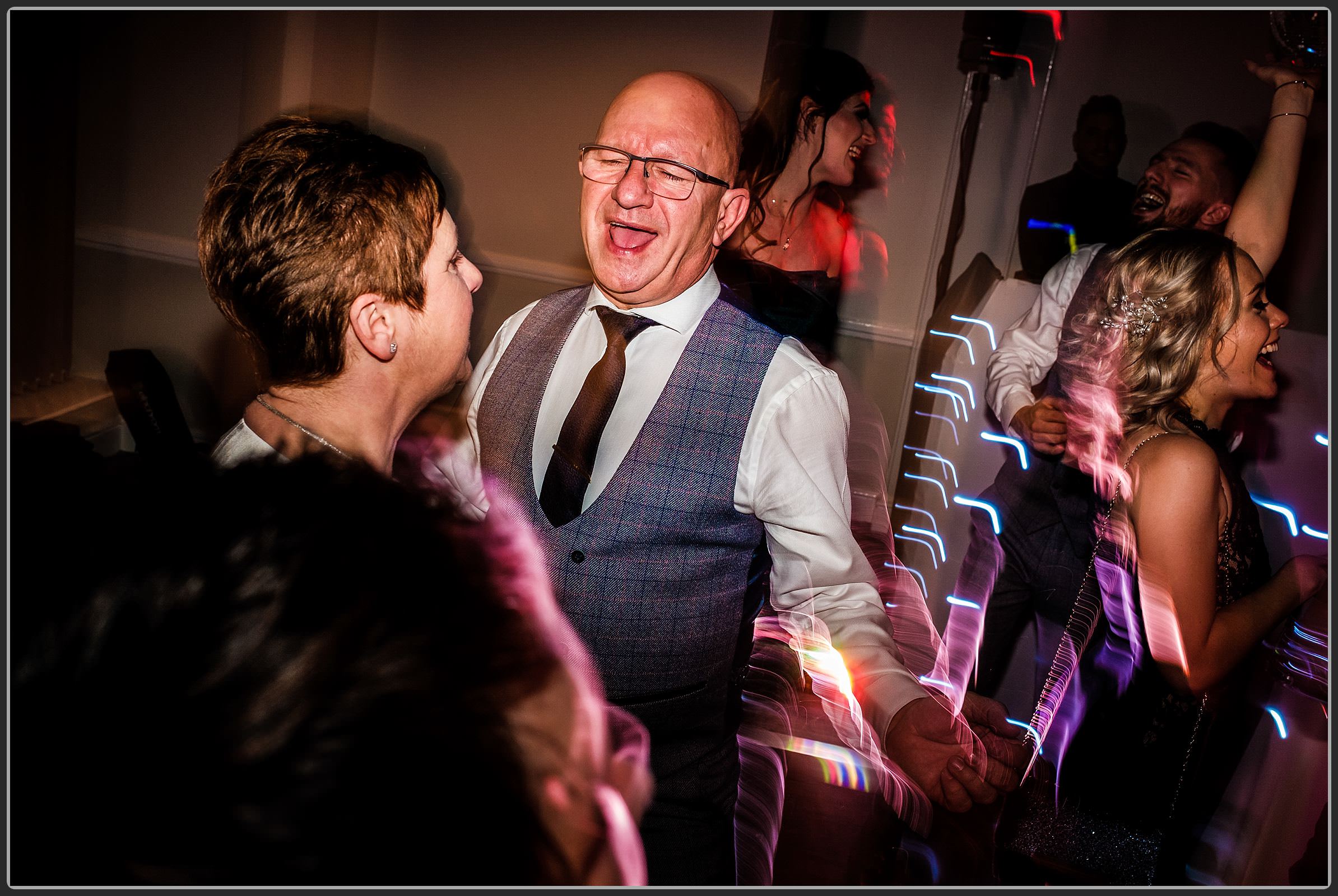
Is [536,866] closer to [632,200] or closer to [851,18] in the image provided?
[632,200]

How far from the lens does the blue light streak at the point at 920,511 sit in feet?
11.8

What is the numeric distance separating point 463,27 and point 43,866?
189 inches

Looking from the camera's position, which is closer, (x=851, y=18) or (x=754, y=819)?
(x=754, y=819)

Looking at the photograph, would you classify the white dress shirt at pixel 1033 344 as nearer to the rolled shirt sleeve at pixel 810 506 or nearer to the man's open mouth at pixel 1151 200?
the man's open mouth at pixel 1151 200

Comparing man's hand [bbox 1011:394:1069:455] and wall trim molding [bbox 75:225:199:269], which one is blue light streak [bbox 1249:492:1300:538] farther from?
wall trim molding [bbox 75:225:199:269]

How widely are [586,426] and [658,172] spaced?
1.68 feet

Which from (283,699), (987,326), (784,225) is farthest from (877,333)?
(283,699)

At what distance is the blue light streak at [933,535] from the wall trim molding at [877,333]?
123 centimetres

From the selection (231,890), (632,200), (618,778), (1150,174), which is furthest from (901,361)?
(231,890)

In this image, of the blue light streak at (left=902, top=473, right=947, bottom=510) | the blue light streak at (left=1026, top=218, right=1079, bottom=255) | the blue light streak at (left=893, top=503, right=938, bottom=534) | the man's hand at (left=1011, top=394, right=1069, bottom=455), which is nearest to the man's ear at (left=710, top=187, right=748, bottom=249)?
the man's hand at (left=1011, top=394, right=1069, bottom=455)

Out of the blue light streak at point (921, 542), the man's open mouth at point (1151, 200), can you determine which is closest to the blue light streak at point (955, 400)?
the blue light streak at point (921, 542)

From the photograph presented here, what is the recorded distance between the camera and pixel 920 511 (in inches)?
150

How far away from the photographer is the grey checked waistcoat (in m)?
1.52

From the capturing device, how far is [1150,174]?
2.98 metres
